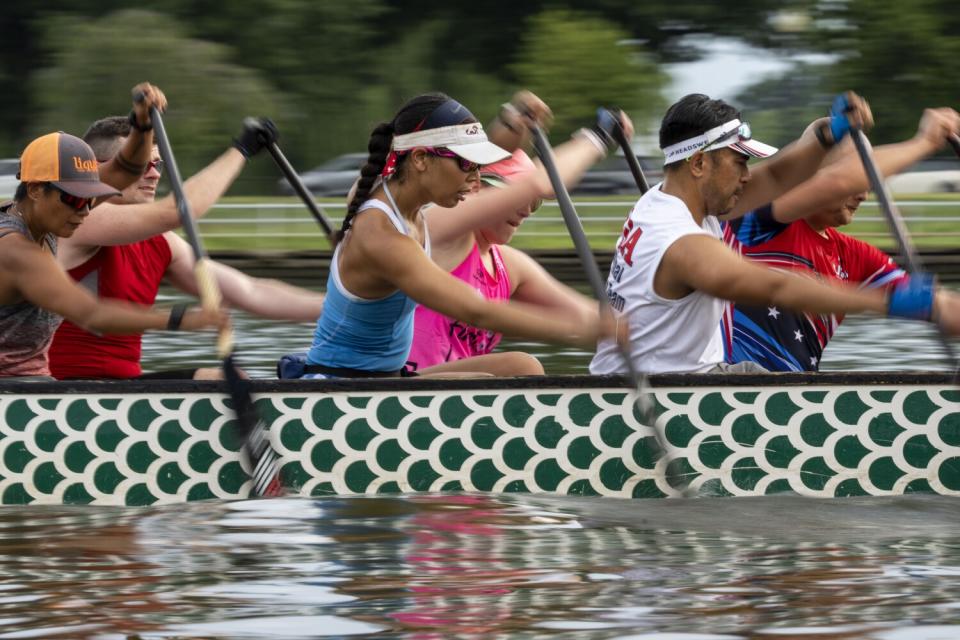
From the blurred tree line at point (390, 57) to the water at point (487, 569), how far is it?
2565 cm

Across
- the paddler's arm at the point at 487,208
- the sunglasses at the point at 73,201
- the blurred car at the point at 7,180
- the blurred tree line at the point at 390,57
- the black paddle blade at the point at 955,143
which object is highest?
the blurred tree line at the point at 390,57

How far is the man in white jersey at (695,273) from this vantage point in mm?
5216

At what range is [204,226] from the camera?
73.8 ft

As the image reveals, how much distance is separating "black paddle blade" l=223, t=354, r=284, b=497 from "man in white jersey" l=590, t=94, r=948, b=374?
110 cm

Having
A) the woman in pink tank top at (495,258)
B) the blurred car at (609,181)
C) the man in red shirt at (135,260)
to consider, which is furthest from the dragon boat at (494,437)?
the blurred car at (609,181)

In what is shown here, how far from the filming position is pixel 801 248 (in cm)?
613

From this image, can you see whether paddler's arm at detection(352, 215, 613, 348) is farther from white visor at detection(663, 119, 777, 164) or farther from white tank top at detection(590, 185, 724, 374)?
white visor at detection(663, 119, 777, 164)

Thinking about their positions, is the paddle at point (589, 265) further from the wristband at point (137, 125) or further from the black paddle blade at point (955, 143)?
the black paddle blade at point (955, 143)

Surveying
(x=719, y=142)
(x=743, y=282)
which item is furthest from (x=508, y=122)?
(x=743, y=282)

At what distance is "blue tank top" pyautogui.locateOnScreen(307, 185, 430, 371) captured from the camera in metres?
5.43

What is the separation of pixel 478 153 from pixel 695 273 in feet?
2.39

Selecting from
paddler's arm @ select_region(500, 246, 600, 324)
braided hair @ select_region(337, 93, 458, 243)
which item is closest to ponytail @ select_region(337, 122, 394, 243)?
braided hair @ select_region(337, 93, 458, 243)

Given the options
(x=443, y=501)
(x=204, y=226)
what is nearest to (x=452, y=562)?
(x=443, y=501)

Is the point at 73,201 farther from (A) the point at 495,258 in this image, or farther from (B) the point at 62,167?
(A) the point at 495,258
